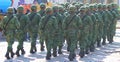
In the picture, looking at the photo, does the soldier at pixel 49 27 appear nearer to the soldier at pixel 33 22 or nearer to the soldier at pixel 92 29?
the soldier at pixel 33 22

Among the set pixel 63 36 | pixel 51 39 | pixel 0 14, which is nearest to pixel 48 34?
pixel 51 39

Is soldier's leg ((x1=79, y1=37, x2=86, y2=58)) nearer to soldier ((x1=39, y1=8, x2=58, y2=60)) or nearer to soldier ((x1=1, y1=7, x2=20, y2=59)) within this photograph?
soldier ((x1=39, y1=8, x2=58, y2=60))

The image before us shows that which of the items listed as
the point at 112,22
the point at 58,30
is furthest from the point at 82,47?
the point at 112,22

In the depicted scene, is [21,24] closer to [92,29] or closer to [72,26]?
[72,26]

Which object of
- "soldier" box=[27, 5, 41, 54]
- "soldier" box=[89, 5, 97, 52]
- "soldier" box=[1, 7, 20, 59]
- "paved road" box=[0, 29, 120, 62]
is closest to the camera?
"soldier" box=[1, 7, 20, 59]

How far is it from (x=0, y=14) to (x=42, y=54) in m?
6.52

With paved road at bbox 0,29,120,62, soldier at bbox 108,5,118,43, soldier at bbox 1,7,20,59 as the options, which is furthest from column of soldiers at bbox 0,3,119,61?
soldier at bbox 108,5,118,43

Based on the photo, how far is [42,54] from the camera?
1402 cm

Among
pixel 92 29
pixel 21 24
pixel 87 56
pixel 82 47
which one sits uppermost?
pixel 21 24

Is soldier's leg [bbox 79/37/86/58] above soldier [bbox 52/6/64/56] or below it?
below

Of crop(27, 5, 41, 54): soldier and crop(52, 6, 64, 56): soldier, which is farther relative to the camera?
crop(27, 5, 41, 54): soldier

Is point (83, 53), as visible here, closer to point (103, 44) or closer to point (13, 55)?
point (13, 55)

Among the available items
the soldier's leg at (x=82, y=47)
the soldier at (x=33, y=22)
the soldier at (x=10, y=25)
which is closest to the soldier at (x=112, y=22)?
the soldier's leg at (x=82, y=47)

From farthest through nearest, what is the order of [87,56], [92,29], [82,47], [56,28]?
[92,29]
[87,56]
[82,47]
[56,28]
